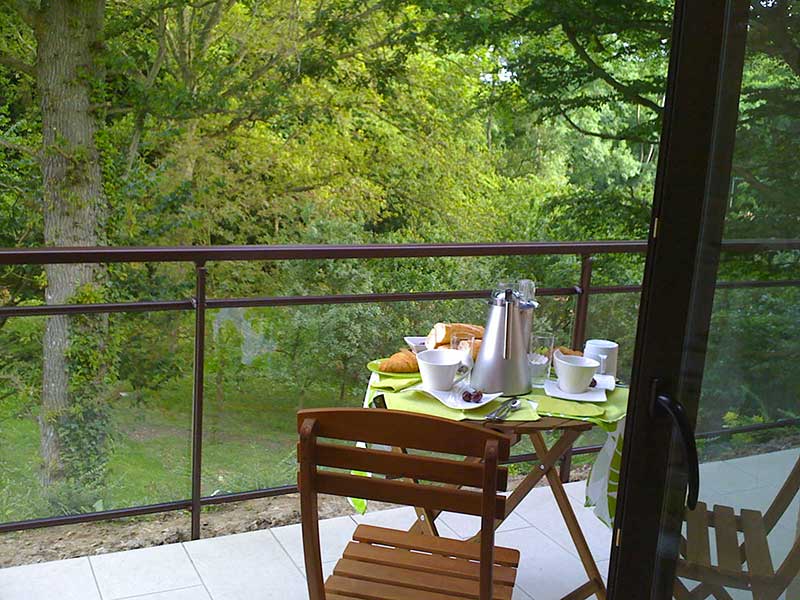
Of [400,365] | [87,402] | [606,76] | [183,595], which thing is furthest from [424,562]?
[606,76]

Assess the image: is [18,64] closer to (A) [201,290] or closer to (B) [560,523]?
(A) [201,290]

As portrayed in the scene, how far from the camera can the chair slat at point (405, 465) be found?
1771 millimetres

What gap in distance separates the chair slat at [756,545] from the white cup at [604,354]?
45.4 inches

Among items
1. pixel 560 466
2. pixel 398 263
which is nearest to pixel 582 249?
pixel 560 466

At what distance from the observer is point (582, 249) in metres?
3.60

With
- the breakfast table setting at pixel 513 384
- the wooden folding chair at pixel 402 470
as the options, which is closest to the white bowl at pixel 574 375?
the breakfast table setting at pixel 513 384

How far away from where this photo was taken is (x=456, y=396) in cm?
237

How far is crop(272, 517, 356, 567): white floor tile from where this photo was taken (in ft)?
10.1

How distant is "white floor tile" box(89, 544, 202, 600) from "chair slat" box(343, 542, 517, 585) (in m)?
0.94

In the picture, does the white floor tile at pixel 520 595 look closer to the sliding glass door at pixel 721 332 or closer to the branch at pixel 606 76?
the sliding glass door at pixel 721 332

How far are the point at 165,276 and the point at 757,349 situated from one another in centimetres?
752

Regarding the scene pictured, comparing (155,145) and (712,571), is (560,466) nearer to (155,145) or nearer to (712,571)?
(712,571)

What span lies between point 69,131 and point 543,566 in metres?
6.62

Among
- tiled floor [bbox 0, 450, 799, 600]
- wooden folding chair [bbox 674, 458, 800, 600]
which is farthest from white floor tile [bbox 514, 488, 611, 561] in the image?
wooden folding chair [bbox 674, 458, 800, 600]
